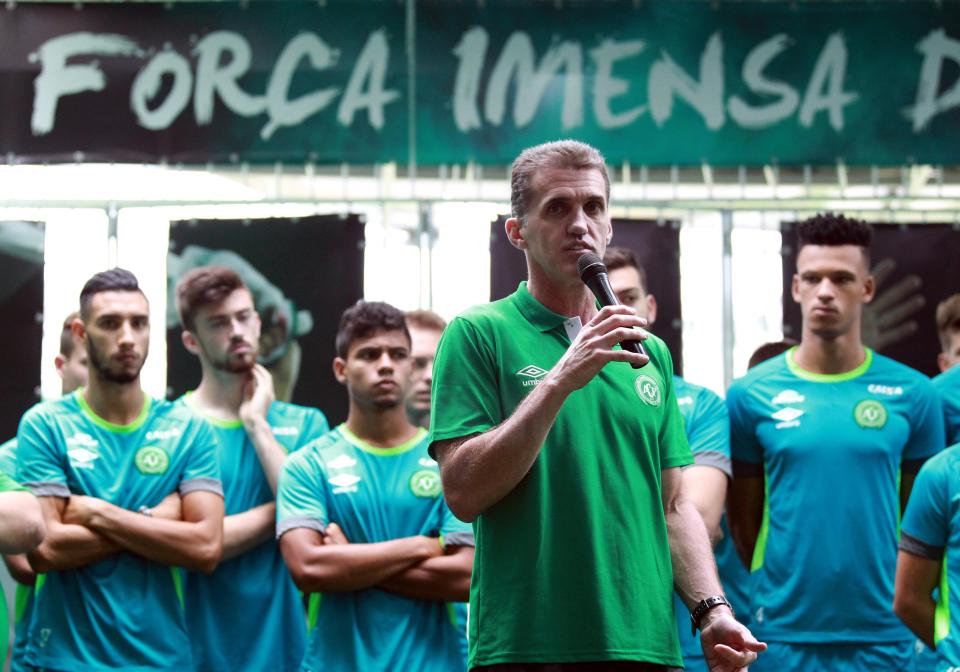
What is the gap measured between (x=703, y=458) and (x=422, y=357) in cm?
151

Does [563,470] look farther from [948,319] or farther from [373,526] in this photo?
[948,319]

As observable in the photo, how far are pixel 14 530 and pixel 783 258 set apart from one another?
172 inches

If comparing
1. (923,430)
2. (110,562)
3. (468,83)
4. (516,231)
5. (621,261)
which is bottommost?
(110,562)

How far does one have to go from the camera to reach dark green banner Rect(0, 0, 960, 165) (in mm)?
7160

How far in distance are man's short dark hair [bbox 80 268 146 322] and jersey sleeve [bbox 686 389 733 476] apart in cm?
238

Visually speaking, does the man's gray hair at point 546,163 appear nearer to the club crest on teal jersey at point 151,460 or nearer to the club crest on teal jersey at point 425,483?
the club crest on teal jersey at point 425,483

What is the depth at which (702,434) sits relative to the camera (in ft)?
18.4

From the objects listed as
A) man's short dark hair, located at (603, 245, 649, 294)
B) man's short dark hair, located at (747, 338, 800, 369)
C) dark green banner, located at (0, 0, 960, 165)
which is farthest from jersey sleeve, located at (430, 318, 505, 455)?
dark green banner, located at (0, 0, 960, 165)

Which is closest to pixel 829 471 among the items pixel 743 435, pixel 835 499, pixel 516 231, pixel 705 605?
pixel 835 499

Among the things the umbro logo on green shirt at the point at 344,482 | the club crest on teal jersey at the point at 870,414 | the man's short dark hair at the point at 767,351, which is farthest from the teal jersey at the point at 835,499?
the umbro logo on green shirt at the point at 344,482

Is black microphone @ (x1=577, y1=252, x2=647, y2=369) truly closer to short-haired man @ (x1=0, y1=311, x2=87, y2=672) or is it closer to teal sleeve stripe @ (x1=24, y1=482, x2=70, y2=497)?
teal sleeve stripe @ (x1=24, y1=482, x2=70, y2=497)

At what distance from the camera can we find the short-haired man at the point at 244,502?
5801 millimetres

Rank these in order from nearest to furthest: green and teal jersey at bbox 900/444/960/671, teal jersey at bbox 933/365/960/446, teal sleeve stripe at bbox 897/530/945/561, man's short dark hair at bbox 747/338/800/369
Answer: green and teal jersey at bbox 900/444/960/671 < teal sleeve stripe at bbox 897/530/945/561 < teal jersey at bbox 933/365/960/446 < man's short dark hair at bbox 747/338/800/369

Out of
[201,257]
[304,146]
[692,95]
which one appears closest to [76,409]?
[201,257]
